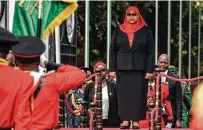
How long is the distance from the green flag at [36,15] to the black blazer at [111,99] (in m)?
0.93

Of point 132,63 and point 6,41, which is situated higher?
point 6,41

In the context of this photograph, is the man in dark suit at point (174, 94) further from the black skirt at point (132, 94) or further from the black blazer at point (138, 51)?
the black blazer at point (138, 51)

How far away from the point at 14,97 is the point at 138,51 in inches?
198

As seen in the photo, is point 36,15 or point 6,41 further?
point 36,15

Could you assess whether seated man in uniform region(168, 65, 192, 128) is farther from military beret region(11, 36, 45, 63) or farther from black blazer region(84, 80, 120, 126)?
military beret region(11, 36, 45, 63)

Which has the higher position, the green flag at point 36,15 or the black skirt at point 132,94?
the green flag at point 36,15

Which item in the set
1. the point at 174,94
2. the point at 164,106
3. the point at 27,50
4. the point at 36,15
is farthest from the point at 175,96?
the point at 27,50

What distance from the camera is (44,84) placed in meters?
5.50

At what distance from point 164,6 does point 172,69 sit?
862cm

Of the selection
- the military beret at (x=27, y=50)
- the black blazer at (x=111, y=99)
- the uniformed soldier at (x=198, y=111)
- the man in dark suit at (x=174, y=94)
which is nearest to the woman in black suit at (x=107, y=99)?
the black blazer at (x=111, y=99)

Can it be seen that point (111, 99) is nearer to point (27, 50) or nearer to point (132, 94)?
point (132, 94)

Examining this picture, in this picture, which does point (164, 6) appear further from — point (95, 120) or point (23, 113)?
point (23, 113)

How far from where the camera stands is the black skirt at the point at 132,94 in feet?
33.7

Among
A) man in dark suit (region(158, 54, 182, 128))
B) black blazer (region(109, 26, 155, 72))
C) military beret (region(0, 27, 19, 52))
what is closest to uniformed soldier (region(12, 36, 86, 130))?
military beret (region(0, 27, 19, 52))
